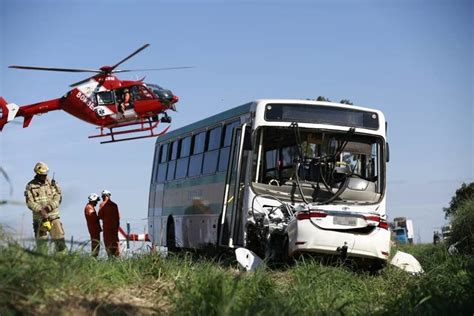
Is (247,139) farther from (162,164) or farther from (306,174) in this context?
(162,164)

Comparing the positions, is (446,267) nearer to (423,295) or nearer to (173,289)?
(423,295)

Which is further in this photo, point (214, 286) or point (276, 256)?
point (276, 256)

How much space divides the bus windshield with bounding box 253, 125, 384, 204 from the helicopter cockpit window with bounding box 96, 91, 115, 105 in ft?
71.3

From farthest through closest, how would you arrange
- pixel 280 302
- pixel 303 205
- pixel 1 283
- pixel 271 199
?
1. pixel 271 199
2. pixel 303 205
3. pixel 280 302
4. pixel 1 283

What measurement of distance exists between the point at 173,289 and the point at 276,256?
6042 mm

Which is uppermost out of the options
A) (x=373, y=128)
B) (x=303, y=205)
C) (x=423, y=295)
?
(x=373, y=128)

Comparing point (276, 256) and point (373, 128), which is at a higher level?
point (373, 128)

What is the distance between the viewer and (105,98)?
38.0 m

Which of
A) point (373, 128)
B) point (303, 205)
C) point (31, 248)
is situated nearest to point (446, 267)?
point (303, 205)

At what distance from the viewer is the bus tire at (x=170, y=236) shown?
22998 mm

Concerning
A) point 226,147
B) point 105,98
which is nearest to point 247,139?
point 226,147

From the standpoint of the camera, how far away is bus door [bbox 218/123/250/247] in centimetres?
1700

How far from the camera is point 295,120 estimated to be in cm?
1669

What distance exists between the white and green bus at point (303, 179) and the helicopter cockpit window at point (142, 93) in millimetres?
19360
